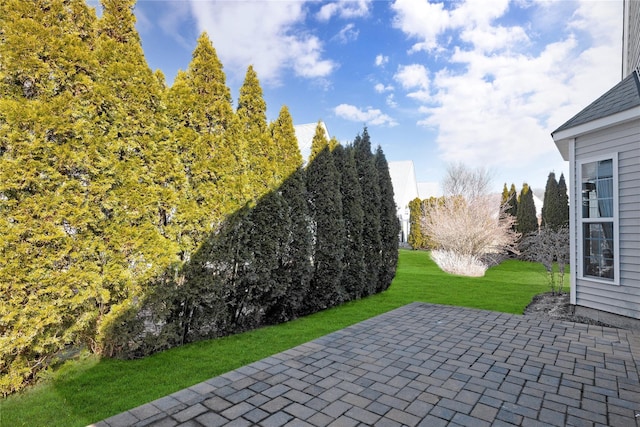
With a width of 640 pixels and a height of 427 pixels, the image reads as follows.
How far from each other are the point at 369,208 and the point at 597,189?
14.5 ft

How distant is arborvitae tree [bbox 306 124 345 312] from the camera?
6219 mm

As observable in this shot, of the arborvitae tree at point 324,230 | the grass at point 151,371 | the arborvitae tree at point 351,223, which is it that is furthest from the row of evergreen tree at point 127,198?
the arborvitae tree at point 351,223

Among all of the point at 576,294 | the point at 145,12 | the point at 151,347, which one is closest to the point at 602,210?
the point at 576,294

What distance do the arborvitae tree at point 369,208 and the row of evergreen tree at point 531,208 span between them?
889 centimetres

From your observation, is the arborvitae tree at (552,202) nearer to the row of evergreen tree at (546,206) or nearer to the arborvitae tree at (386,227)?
the row of evergreen tree at (546,206)

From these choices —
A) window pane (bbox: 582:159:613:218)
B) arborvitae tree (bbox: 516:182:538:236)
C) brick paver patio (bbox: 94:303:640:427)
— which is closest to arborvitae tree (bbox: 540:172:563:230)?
arborvitae tree (bbox: 516:182:538:236)

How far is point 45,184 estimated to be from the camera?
2.91m

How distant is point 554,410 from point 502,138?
56.8 ft

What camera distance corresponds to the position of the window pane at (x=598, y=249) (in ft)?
18.0

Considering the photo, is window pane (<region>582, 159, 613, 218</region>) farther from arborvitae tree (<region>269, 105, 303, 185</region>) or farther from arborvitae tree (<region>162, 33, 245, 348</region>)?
arborvitae tree (<region>162, 33, 245, 348</region>)

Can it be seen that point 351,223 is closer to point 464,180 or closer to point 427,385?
point 427,385

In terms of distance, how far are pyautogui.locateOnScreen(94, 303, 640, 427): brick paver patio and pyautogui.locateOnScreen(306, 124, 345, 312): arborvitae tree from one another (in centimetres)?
165

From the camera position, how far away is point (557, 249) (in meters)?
7.75

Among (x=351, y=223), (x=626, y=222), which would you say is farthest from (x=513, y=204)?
(x=351, y=223)
